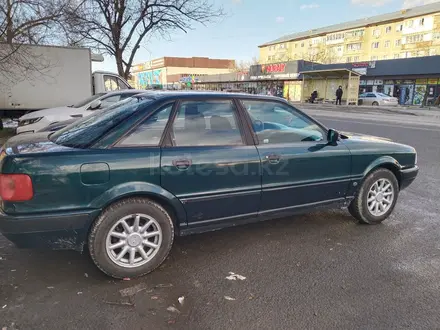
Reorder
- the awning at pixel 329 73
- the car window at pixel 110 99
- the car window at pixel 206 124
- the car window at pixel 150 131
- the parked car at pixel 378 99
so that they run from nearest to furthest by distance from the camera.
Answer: the car window at pixel 150 131 < the car window at pixel 206 124 < the car window at pixel 110 99 < the parked car at pixel 378 99 < the awning at pixel 329 73

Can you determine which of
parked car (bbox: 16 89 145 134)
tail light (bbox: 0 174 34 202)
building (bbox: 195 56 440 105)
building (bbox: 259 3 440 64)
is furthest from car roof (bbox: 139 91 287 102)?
building (bbox: 259 3 440 64)

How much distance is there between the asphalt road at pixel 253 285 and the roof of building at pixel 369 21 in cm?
6931

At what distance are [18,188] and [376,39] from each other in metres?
78.0

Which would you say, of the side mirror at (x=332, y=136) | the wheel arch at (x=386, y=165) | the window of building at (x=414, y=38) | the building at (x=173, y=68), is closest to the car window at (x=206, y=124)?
the side mirror at (x=332, y=136)

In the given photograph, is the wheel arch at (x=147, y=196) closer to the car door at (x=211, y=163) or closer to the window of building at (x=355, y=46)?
the car door at (x=211, y=163)

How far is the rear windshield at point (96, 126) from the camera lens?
289 cm

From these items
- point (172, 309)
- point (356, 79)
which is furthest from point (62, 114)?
point (356, 79)

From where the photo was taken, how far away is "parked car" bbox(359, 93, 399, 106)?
30.5 meters

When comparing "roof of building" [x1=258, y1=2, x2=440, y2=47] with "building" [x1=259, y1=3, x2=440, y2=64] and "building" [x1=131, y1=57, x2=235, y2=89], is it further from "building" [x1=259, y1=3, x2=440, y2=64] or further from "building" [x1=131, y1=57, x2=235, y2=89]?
"building" [x1=131, y1=57, x2=235, y2=89]

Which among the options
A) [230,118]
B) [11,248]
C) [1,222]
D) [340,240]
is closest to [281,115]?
[230,118]

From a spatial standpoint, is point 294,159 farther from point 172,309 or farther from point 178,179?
point 172,309

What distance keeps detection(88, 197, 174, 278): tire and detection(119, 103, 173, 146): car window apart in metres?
0.49

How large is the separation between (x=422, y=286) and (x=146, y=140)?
2.69 meters

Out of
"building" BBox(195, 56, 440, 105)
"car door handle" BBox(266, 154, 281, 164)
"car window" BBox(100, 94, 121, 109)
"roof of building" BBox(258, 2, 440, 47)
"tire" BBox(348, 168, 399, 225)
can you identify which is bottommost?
"tire" BBox(348, 168, 399, 225)
